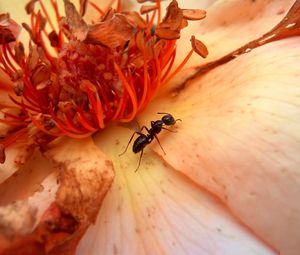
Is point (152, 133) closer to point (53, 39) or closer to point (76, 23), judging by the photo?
point (76, 23)

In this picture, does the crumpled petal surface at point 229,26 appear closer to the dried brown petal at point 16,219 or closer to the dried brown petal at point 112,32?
the dried brown petal at point 112,32

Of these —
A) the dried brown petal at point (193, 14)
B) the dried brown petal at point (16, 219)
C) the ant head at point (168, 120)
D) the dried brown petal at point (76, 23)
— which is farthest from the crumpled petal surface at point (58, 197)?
the dried brown petal at point (193, 14)

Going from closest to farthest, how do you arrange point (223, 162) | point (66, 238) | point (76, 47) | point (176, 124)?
point (66, 238) < point (223, 162) < point (176, 124) < point (76, 47)

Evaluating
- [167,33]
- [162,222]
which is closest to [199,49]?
[167,33]

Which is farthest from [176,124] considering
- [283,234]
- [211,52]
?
[283,234]

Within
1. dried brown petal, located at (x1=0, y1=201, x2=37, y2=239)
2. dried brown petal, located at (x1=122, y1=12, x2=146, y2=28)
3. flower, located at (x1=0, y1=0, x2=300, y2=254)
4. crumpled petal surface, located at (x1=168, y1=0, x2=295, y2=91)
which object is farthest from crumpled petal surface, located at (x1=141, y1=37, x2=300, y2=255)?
dried brown petal, located at (x1=0, y1=201, x2=37, y2=239)

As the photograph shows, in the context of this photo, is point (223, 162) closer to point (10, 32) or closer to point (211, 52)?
point (211, 52)

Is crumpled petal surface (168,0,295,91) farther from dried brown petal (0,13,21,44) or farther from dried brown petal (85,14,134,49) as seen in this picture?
dried brown petal (0,13,21,44)
